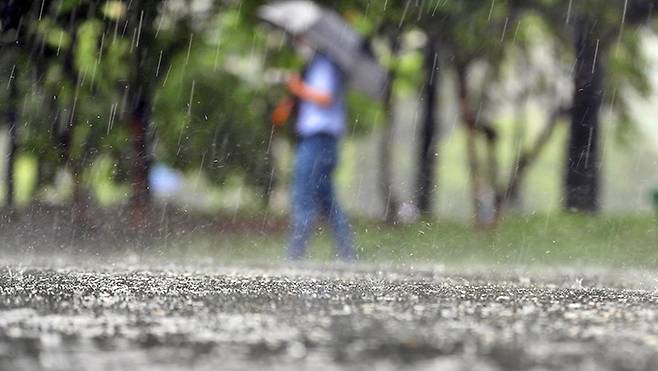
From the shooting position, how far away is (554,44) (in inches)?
803

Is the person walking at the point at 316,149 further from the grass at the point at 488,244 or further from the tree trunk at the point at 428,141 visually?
the tree trunk at the point at 428,141

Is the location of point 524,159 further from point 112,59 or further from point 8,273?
point 8,273

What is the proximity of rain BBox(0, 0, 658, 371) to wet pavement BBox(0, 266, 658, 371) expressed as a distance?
2cm

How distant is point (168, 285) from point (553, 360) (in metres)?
3.43

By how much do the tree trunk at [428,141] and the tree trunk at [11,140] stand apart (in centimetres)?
661

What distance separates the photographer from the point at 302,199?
399 inches

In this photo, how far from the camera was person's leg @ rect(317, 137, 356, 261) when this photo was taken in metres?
10.1

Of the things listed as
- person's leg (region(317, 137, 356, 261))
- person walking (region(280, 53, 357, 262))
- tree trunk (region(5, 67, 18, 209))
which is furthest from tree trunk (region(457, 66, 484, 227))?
person walking (region(280, 53, 357, 262))

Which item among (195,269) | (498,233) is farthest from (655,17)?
(195,269)

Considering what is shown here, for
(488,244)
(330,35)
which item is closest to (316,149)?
(330,35)

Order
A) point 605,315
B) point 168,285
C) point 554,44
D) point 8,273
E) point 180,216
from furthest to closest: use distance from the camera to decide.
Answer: point 554,44
point 180,216
point 8,273
point 168,285
point 605,315

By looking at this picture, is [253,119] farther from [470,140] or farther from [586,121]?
[586,121]

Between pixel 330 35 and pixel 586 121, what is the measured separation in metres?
9.51

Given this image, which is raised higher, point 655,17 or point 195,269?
point 655,17
